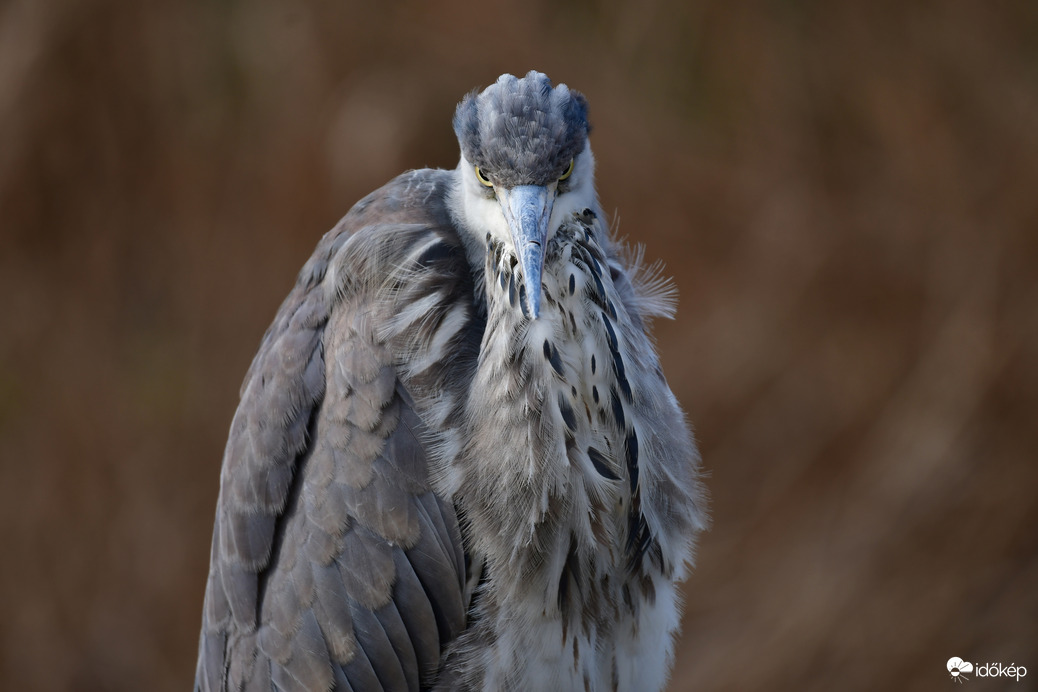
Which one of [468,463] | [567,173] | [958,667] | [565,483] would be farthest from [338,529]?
[958,667]

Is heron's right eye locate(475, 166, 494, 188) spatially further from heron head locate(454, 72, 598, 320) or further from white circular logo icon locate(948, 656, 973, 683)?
white circular logo icon locate(948, 656, 973, 683)

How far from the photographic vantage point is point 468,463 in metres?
1.78

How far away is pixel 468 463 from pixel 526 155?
62cm

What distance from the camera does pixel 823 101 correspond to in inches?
161

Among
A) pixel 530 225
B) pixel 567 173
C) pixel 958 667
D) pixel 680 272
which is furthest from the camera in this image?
pixel 680 272

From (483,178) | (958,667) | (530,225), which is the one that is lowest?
(958,667)

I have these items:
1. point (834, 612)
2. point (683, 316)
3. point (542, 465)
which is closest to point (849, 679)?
point (834, 612)

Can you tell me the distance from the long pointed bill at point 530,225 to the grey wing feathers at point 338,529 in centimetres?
40

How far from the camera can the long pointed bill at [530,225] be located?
153cm

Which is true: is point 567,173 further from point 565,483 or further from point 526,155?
point 565,483

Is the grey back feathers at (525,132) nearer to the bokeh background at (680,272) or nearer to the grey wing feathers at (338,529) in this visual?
the grey wing feathers at (338,529)

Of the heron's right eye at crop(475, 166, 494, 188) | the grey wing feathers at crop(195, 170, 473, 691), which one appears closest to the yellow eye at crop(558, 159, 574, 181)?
the heron's right eye at crop(475, 166, 494, 188)

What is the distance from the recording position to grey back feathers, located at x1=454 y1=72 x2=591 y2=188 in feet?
5.43

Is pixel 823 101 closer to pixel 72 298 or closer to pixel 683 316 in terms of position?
pixel 683 316
